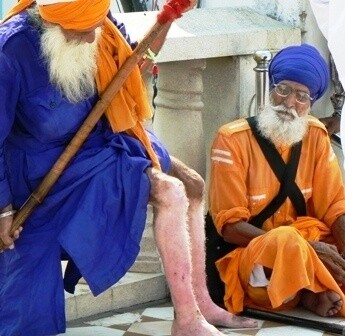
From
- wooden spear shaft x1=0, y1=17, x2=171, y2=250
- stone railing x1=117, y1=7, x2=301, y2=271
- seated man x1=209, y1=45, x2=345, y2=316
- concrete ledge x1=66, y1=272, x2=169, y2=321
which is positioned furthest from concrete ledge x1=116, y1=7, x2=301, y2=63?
concrete ledge x1=66, y1=272, x2=169, y2=321

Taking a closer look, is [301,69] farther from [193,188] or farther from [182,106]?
[193,188]

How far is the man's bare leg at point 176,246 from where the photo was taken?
6223 millimetres

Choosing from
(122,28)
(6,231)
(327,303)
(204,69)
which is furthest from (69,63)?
(327,303)

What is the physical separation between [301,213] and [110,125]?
1433 mm

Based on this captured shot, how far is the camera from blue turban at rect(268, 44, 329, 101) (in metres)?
7.22

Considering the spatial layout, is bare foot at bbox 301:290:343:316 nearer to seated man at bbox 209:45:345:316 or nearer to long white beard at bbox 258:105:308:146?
seated man at bbox 209:45:345:316

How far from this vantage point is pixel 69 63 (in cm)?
614

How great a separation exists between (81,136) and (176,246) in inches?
25.8

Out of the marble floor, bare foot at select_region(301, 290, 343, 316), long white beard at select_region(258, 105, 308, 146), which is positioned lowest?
bare foot at select_region(301, 290, 343, 316)

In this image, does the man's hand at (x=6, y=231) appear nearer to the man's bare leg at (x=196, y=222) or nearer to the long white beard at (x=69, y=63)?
the long white beard at (x=69, y=63)

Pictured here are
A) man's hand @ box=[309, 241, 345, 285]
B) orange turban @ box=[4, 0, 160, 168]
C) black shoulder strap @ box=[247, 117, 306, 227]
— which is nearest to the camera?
orange turban @ box=[4, 0, 160, 168]

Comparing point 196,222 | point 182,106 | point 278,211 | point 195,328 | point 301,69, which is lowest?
point 278,211

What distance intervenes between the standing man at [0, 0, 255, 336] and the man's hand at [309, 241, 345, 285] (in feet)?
3.23

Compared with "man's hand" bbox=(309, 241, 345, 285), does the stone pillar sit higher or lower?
higher
